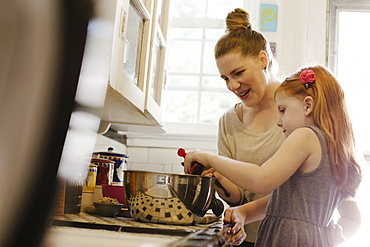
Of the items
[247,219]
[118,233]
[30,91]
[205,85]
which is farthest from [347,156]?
[205,85]

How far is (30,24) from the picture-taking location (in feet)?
1.62

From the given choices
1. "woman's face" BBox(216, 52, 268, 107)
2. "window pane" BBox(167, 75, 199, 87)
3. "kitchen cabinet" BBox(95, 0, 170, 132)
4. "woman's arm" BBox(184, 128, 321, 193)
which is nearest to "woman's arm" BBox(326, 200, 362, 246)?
"woman's arm" BBox(184, 128, 321, 193)

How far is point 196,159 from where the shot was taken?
1.25 m

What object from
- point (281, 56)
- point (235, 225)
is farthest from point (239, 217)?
point (281, 56)

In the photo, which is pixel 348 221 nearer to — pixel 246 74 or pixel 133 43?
pixel 246 74

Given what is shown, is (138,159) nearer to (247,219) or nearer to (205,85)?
(205,85)

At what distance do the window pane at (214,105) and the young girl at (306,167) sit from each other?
162 cm

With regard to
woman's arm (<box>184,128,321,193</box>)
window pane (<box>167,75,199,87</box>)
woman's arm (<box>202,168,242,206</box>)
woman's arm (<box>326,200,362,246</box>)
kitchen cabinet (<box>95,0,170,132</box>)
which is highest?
window pane (<box>167,75,199,87</box>)

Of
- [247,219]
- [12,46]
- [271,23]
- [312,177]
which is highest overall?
[271,23]

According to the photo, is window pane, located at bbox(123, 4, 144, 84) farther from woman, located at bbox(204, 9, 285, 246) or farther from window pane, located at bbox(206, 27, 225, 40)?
window pane, located at bbox(206, 27, 225, 40)

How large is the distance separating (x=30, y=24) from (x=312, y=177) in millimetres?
922

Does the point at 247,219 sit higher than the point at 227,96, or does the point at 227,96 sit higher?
the point at 227,96

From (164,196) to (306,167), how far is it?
430mm

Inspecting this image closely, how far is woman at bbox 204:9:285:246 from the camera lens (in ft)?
5.10
